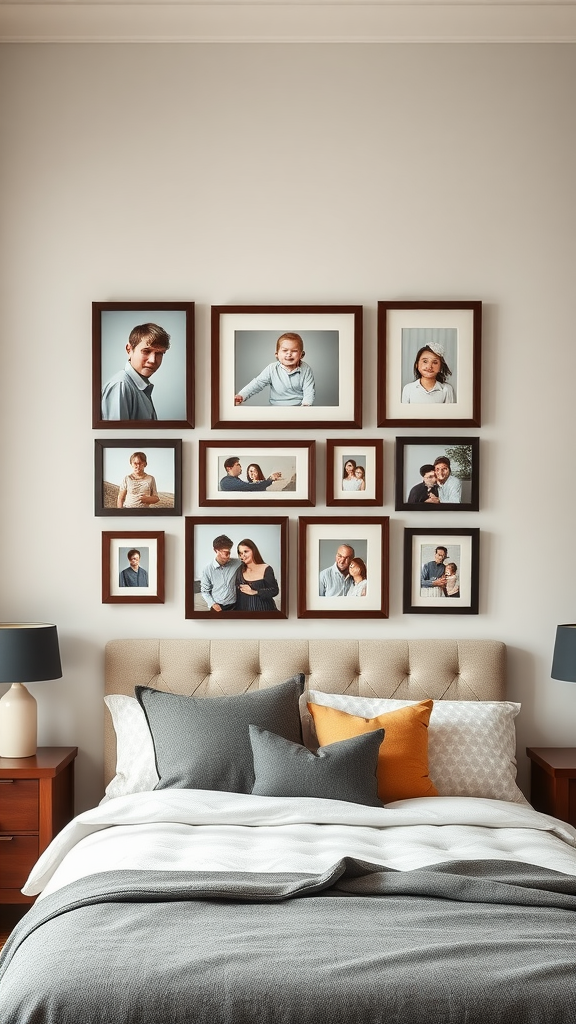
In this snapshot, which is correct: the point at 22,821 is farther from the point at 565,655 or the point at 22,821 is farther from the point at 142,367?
the point at 565,655

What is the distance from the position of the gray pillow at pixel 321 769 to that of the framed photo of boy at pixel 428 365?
4.14ft

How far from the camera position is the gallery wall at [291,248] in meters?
3.40

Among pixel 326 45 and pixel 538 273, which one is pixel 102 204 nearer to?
pixel 326 45

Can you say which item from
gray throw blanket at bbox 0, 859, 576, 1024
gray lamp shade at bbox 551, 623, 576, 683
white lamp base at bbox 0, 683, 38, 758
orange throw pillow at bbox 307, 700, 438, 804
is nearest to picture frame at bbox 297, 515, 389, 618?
orange throw pillow at bbox 307, 700, 438, 804

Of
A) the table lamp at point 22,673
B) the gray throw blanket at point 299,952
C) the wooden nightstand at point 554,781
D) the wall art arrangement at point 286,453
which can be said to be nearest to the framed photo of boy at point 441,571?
the wall art arrangement at point 286,453

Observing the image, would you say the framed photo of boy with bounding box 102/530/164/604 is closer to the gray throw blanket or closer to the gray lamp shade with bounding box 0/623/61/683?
the gray lamp shade with bounding box 0/623/61/683

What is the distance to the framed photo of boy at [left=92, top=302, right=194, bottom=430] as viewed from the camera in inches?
133

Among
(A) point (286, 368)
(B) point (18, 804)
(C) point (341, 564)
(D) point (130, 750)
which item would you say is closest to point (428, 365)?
(A) point (286, 368)

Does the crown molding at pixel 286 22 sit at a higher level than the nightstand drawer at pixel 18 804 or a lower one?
higher

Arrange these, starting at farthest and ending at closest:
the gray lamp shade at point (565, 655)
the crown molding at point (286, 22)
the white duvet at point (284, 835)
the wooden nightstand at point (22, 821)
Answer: the crown molding at point (286, 22)
the gray lamp shade at point (565, 655)
the wooden nightstand at point (22, 821)
the white duvet at point (284, 835)

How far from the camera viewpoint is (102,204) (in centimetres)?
341

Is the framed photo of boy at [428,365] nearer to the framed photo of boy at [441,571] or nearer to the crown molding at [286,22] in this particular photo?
the framed photo of boy at [441,571]

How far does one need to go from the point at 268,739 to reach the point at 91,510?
1200mm

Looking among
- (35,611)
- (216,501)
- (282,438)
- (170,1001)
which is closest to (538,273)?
(282,438)
